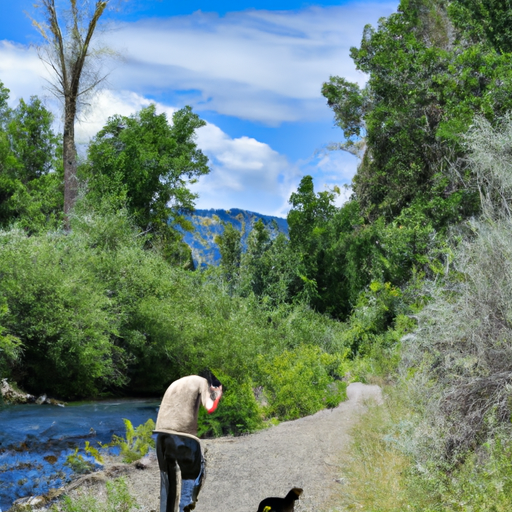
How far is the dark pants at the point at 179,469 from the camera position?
5.74 meters

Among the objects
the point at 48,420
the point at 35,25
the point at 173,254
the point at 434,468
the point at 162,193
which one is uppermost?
the point at 35,25

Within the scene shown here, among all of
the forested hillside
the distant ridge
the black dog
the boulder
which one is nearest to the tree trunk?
the forested hillside

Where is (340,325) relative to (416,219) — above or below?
below

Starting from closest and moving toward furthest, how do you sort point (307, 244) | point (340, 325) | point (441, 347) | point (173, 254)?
point (441, 347) < point (340, 325) < point (307, 244) < point (173, 254)

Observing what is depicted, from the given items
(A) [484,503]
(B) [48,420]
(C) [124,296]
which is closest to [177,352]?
(C) [124,296]

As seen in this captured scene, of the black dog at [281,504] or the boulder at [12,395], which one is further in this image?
the boulder at [12,395]

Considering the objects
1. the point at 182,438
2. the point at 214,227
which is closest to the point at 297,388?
the point at 182,438

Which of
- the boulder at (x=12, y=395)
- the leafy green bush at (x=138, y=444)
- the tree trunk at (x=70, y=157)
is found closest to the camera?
the leafy green bush at (x=138, y=444)

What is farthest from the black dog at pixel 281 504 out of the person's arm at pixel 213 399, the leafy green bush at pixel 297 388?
the leafy green bush at pixel 297 388

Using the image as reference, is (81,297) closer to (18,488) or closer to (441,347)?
(18,488)

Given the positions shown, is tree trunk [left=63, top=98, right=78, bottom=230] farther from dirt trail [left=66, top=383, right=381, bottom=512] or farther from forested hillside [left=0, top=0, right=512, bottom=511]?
dirt trail [left=66, top=383, right=381, bottom=512]

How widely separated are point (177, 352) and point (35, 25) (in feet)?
54.3

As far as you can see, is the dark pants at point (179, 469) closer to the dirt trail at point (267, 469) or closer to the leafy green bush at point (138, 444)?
the dirt trail at point (267, 469)

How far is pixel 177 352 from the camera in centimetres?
2006
